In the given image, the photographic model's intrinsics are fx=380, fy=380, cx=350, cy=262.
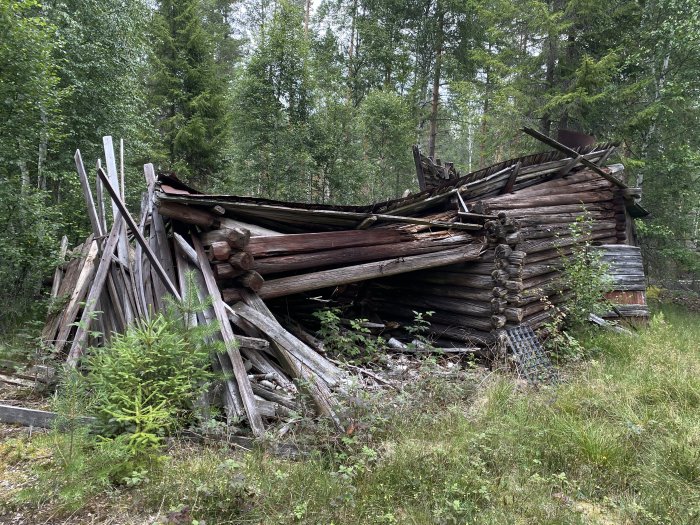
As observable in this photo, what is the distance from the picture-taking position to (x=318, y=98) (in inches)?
569

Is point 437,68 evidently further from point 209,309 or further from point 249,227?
point 209,309

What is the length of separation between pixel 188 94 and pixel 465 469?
57.6 feet

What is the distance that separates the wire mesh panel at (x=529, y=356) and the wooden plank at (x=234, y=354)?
11.7 feet

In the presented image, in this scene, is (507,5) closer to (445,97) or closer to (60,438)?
(445,97)

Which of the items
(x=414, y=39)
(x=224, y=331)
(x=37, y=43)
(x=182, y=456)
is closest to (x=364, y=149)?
(x=414, y=39)

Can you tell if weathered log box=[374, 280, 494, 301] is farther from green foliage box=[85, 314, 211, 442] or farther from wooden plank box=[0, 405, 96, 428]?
wooden plank box=[0, 405, 96, 428]

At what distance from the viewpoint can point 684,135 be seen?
12477mm

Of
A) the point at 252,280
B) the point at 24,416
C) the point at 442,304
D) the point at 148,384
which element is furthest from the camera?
the point at 442,304

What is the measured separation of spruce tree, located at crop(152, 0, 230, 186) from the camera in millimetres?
15586

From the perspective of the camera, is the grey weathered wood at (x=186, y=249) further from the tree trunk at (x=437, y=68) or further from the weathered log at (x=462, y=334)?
the tree trunk at (x=437, y=68)

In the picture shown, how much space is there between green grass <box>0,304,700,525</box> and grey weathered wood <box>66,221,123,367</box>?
1.20 m

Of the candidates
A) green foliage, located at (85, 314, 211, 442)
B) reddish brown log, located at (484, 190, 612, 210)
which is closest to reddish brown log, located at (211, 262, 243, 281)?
green foliage, located at (85, 314, 211, 442)

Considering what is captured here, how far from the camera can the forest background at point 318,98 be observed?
280 inches

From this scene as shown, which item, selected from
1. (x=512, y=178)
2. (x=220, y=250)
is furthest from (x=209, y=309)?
(x=512, y=178)
